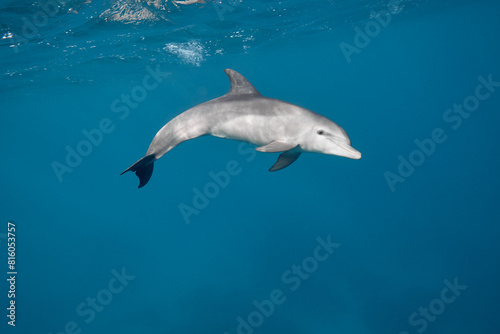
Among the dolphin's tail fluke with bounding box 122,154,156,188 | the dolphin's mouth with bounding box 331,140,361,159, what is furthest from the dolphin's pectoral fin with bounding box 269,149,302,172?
the dolphin's tail fluke with bounding box 122,154,156,188

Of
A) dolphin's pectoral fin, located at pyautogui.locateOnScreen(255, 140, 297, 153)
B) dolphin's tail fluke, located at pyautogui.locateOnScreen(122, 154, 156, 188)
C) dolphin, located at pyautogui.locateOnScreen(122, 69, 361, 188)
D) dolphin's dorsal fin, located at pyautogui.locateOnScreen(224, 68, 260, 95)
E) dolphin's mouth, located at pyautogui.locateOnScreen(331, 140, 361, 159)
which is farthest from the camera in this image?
dolphin's dorsal fin, located at pyautogui.locateOnScreen(224, 68, 260, 95)

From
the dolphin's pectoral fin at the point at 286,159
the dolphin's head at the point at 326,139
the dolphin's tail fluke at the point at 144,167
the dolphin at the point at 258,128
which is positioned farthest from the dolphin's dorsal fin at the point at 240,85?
the dolphin's tail fluke at the point at 144,167

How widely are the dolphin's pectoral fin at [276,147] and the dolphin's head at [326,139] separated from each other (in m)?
0.26

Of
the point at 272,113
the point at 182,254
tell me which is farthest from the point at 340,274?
the point at 272,113

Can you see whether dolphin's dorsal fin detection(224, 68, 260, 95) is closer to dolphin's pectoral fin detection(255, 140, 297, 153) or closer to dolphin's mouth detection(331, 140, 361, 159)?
dolphin's pectoral fin detection(255, 140, 297, 153)

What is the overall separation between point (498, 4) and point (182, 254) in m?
32.6

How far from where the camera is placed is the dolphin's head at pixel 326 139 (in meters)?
4.77

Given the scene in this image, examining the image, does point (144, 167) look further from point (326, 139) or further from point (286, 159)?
point (326, 139)

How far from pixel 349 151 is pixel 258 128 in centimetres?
166

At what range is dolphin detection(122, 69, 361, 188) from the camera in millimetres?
4965

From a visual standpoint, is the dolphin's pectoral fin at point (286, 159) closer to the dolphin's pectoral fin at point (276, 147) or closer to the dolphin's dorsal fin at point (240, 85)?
the dolphin's pectoral fin at point (276, 147)

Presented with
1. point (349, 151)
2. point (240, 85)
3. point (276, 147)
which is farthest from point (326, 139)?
point (240, 85)

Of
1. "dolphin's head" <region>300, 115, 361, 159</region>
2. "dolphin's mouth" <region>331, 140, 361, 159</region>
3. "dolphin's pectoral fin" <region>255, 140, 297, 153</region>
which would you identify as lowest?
"dolphin's mouth" <region>331, 140, 361, 159</region>

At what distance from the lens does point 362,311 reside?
1494 cm
